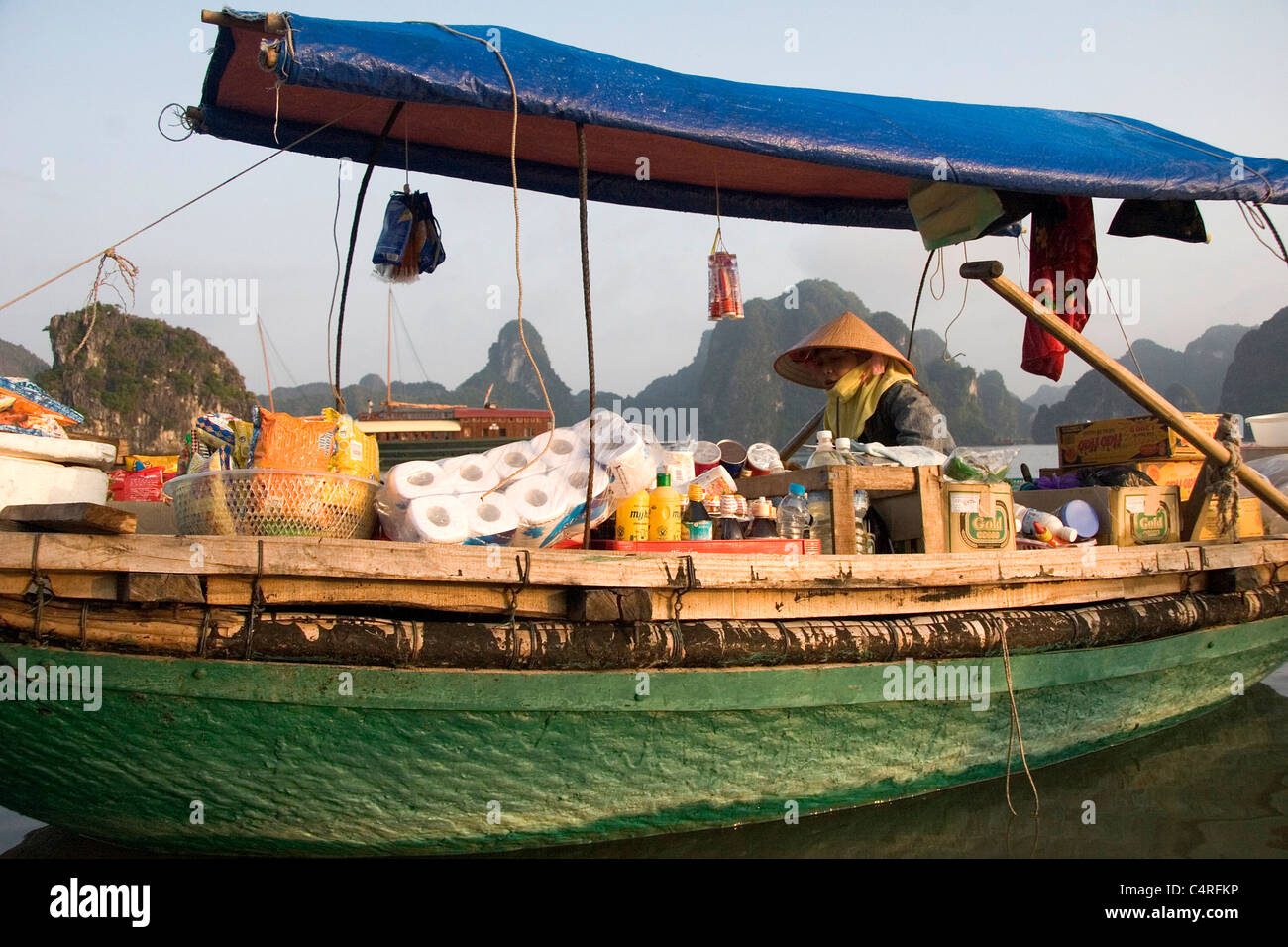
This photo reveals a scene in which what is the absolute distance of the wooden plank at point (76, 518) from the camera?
2.23 metres

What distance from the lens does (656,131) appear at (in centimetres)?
285

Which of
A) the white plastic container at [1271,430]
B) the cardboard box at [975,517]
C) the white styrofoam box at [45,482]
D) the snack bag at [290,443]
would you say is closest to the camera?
the snack bag at [290,443]

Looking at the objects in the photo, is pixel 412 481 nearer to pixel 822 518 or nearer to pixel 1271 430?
pixel 822 518

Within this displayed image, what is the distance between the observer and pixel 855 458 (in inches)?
137

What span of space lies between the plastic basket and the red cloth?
3.69 meters

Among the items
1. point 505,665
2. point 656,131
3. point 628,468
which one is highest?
point 656,131

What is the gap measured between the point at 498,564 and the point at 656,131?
1.48 meters

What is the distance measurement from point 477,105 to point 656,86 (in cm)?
65

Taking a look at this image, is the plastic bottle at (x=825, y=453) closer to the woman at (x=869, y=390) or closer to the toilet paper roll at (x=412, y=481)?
the woman at (x=869, y=390)

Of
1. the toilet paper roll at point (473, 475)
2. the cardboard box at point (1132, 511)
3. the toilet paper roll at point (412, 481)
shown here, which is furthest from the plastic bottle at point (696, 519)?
the cardboard box at point (1132, 511)

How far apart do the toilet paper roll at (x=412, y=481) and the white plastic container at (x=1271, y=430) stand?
5.33m

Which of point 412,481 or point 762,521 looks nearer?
point 412,481

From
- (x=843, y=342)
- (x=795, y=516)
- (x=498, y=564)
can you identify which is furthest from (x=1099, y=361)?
(x=498, y=564)
